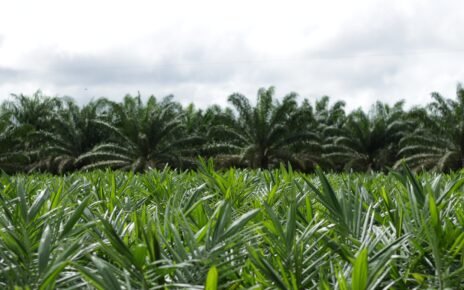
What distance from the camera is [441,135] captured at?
2377 cm

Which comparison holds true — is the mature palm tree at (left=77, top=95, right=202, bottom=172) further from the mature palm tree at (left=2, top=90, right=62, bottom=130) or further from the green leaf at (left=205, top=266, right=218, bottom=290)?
the green leaf at (left=205, top=266, right=218, bottom=290)

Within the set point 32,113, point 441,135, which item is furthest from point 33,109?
point 441,135

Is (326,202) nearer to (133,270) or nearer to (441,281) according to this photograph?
(441,281)

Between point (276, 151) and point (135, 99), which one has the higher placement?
point (135, 99)

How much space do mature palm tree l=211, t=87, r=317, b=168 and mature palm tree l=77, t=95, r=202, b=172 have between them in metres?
1.85

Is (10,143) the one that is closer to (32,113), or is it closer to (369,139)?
(32,113)

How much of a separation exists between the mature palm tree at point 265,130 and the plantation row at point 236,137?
41 millimetres

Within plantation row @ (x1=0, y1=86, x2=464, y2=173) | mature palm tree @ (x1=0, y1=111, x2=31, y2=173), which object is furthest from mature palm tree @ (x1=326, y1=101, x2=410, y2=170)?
mature palm tree @ (x1=0, y1=111, x2=31, y2=173)

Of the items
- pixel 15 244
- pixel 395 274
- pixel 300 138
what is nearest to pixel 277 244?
pixel 395 274

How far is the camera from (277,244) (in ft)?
4.51

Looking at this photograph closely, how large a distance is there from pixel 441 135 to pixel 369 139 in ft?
14.5

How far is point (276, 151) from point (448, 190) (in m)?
23.0

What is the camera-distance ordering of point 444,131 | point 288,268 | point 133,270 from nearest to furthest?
point 133,270 < point 288,268 < point 444,131

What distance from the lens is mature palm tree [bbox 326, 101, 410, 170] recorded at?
27.4 meters
